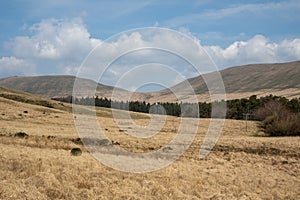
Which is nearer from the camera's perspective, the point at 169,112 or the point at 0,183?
the point at 0,183

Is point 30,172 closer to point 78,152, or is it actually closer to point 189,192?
point 189,192

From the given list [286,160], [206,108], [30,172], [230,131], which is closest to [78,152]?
[30,172]

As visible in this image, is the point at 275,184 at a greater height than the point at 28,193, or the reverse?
the point at 28,193

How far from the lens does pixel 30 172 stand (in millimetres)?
16766

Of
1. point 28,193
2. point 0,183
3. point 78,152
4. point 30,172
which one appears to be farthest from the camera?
point 78,152

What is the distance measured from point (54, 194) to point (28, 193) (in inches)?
42.2

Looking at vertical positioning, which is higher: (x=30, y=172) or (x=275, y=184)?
(x=30, y=172)

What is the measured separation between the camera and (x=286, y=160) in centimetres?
3688

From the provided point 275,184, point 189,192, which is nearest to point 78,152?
point 189,192

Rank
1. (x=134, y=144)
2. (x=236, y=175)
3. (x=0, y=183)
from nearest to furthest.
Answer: (x=0, y=183) < (x=236, y=175) < (x=134, y=144)

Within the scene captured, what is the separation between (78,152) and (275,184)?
15.6 m

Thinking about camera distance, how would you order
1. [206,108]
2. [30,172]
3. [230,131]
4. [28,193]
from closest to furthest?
1. [28,193]
2. [30,172]
3. [230,131]
4. [206,108]

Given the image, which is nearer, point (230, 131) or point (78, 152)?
point (78, 152)

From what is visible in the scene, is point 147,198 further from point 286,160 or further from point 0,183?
point 286,160
